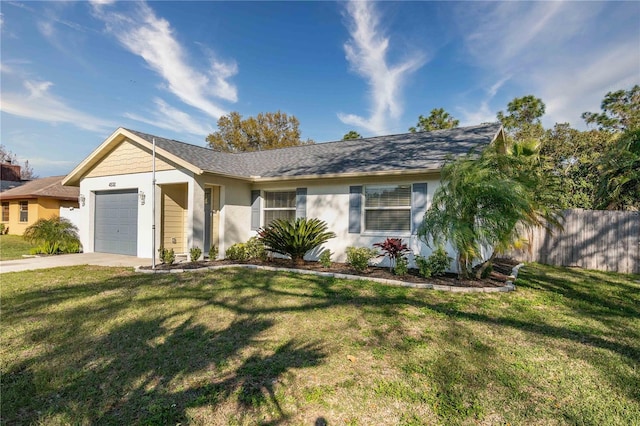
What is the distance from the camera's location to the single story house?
353 inches

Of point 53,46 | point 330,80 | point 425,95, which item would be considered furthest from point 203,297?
point 425,95

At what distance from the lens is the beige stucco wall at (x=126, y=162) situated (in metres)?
10.7

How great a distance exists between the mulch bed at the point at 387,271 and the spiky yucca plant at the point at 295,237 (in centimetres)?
41

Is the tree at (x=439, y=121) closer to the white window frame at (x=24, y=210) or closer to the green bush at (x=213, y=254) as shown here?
the green bush at (x=213, y=254)

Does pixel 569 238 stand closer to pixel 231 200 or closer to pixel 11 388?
pixel 231 200

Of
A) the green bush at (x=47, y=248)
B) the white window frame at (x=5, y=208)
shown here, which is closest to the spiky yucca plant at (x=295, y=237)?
the green bush at (x=47, y=248)

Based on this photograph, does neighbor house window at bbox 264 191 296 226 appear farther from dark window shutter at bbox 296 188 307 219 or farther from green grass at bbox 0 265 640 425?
green grass at bbox 0 265 640 425

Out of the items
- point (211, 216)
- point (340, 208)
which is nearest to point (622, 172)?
point (340, 208)

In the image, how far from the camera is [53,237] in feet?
38.7

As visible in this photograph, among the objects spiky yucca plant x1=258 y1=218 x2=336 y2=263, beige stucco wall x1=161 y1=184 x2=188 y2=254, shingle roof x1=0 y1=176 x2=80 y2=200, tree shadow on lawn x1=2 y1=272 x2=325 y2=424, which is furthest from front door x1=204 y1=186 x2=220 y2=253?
shingle roof x1=0 y1=176 x2=80 y2=200

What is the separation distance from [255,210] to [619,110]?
67.9 feet

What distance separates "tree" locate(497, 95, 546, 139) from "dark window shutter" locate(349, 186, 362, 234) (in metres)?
15.6

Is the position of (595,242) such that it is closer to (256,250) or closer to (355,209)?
(355,209)

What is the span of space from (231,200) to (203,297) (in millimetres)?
5112
